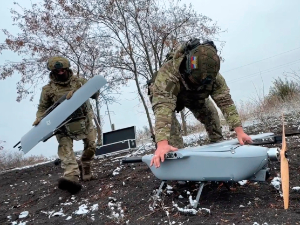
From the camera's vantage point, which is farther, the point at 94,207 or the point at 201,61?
the point at 94,207

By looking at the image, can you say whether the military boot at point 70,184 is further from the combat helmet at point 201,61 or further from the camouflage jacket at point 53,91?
the combat helmet at point 201,61

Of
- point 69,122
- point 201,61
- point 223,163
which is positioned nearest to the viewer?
point 223,163

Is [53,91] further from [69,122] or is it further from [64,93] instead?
[69,122]

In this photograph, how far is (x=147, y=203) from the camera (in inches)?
125

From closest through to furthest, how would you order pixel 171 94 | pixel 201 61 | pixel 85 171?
pixel 201 61, pixel 171 94, pixel 85 171

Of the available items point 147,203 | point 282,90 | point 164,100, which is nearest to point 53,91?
point 164,100

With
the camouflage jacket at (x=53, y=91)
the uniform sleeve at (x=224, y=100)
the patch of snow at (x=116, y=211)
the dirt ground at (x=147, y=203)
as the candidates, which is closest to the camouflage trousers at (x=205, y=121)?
the uniform sleeve at (x=224, y=100)

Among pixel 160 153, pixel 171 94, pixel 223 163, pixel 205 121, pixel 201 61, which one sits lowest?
pixel 223 163

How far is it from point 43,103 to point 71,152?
804 millimetres

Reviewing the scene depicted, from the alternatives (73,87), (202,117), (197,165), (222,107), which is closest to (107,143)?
(73,87)

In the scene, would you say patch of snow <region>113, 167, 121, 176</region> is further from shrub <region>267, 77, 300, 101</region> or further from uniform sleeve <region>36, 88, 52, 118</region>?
shrub <region>267, 77, 300, 101</region>

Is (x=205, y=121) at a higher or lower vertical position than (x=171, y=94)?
lower

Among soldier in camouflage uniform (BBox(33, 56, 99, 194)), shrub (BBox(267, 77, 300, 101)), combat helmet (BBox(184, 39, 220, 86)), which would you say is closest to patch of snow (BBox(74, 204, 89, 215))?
soldier in camouflage uniform (BBox(33, 56, 99, 194))

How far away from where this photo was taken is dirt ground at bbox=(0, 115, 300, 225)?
8.32 feet
